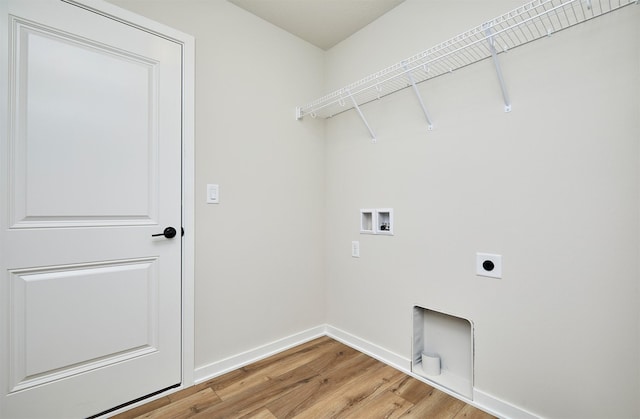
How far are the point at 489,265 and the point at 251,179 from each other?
151 cm

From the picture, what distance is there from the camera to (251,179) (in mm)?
2012

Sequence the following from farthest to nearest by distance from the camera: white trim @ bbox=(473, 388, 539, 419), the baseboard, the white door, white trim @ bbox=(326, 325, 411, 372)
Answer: white trim @ bbox=(326, 325, 411, 372)
the baseboard
white trim @ bbox=(473, 388, 539, 419)
the white door

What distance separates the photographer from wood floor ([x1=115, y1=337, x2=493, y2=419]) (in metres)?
1.49

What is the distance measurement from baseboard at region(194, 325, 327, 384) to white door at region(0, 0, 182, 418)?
182mm

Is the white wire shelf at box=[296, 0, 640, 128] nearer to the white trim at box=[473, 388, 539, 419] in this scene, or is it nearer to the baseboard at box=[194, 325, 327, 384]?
the white trim at box=[473, 388, 539, 419]

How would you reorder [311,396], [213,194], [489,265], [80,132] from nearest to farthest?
[80,132] < [489,265] < [311,396] < [213,194]

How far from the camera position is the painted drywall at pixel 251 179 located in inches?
70.7

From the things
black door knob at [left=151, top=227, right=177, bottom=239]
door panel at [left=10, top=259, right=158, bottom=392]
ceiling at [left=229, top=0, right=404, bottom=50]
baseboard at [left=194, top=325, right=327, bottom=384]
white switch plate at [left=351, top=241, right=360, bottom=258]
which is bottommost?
baseboard at [left=194, top=325, right=327, bottom=384]

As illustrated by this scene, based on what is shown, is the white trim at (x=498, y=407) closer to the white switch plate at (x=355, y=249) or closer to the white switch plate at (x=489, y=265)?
the white switch plate at (x=489, y=265)

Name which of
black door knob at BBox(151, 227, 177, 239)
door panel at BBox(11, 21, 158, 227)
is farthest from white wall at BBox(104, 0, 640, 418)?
door panel at BBox(11, 21, 158, 227)

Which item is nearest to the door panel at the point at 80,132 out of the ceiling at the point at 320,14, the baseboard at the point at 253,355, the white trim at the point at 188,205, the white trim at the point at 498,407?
the white trim at the point at 188,205

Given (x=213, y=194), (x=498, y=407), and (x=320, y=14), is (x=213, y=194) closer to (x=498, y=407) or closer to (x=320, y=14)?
(x=320, y=14)

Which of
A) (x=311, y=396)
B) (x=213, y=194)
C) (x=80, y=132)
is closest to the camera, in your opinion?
(x=80, y=132)

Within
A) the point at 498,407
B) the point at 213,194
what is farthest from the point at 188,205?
the point at 498,407
